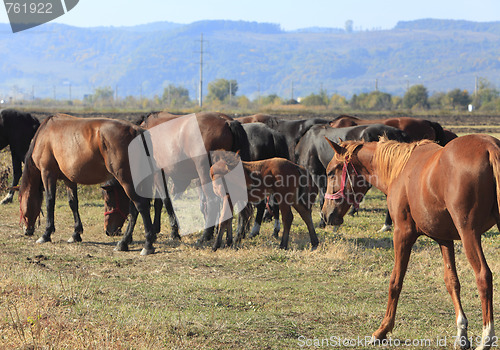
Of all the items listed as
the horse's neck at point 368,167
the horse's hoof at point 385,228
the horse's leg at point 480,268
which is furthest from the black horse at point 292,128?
the horse's leg at point 480,268

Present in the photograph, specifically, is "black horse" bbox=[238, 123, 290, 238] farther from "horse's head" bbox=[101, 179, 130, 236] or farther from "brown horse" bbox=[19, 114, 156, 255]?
"horse's head" bbox=[101, 179, 130, 236]

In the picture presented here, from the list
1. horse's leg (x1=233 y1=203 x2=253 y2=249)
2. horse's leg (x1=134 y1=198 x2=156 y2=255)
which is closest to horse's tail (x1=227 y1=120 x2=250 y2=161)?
horse's leg (x1=233 y1=203 x2=253 y2=249)

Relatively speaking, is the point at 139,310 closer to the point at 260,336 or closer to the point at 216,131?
the point at 260,336

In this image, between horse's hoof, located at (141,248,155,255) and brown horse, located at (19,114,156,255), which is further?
brown horse, located at (19,114,156,255)

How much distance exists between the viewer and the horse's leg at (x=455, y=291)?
4.89 metres

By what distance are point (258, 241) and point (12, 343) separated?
5.59 metres

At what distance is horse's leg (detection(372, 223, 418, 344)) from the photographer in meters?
4.94

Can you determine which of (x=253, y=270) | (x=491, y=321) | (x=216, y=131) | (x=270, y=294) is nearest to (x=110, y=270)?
(x=253, y=270)

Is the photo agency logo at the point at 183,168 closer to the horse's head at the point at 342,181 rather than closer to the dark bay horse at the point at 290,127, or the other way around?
the horse's head at the point at 342,181

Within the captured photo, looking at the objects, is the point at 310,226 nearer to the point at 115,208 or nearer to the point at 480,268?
the point at 115,208

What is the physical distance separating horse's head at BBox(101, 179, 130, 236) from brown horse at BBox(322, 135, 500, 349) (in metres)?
5.59

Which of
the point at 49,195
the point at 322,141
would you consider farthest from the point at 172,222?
the point at 322,141

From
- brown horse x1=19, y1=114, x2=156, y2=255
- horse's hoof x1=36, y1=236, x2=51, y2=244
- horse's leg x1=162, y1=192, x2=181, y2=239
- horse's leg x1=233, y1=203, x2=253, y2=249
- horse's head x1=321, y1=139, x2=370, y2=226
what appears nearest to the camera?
horse's head x1=321, y1=139, x2=370, y2=226

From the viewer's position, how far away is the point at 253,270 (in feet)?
26.1
